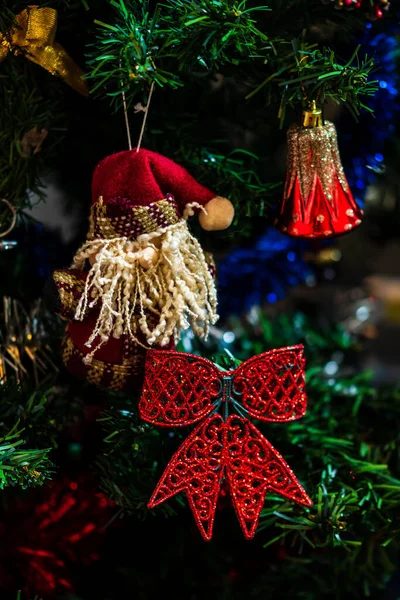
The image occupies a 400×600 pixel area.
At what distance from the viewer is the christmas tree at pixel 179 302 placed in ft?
1.66

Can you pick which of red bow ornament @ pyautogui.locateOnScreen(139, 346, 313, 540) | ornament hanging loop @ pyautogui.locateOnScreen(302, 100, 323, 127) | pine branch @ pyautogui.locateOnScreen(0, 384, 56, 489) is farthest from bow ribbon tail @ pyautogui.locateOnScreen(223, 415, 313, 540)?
ornament hanging loop @ pyautogui.locateOnScreen(302, 100, 323, 127)

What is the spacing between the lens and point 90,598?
0.73 meters

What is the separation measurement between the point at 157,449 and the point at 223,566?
8.4 inches

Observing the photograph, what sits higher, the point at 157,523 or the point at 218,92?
the point at 218,92

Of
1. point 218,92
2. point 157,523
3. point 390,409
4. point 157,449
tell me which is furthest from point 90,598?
point 218,92

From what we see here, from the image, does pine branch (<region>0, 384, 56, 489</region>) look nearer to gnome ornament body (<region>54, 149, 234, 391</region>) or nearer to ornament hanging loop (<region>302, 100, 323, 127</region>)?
gnome ornament body (<region>54, 149, 234, 391</region>)

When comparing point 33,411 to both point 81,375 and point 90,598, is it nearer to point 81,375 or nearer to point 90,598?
point 81,375

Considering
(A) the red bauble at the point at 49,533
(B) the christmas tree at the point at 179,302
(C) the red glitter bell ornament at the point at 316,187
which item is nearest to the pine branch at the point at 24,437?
(B) the christmas tree at the point at 179,302

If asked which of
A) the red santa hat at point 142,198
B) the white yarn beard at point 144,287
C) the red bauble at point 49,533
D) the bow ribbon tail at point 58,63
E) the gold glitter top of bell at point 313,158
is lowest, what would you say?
the red bauble at point 49,533

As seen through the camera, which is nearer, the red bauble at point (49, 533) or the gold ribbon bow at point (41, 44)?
the gold ribbon bow at point (41, 44)

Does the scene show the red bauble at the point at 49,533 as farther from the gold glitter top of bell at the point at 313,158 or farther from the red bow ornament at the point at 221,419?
the gold glitter top of bell at the point at 313,158

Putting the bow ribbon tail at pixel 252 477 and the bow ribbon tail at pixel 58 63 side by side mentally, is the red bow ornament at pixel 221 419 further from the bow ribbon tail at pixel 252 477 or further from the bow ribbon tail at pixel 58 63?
the bow ribbon tail at pixel 58 63

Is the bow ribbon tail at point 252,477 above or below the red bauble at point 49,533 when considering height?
above

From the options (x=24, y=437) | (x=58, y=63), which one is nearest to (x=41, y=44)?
(x=58, y=63)
